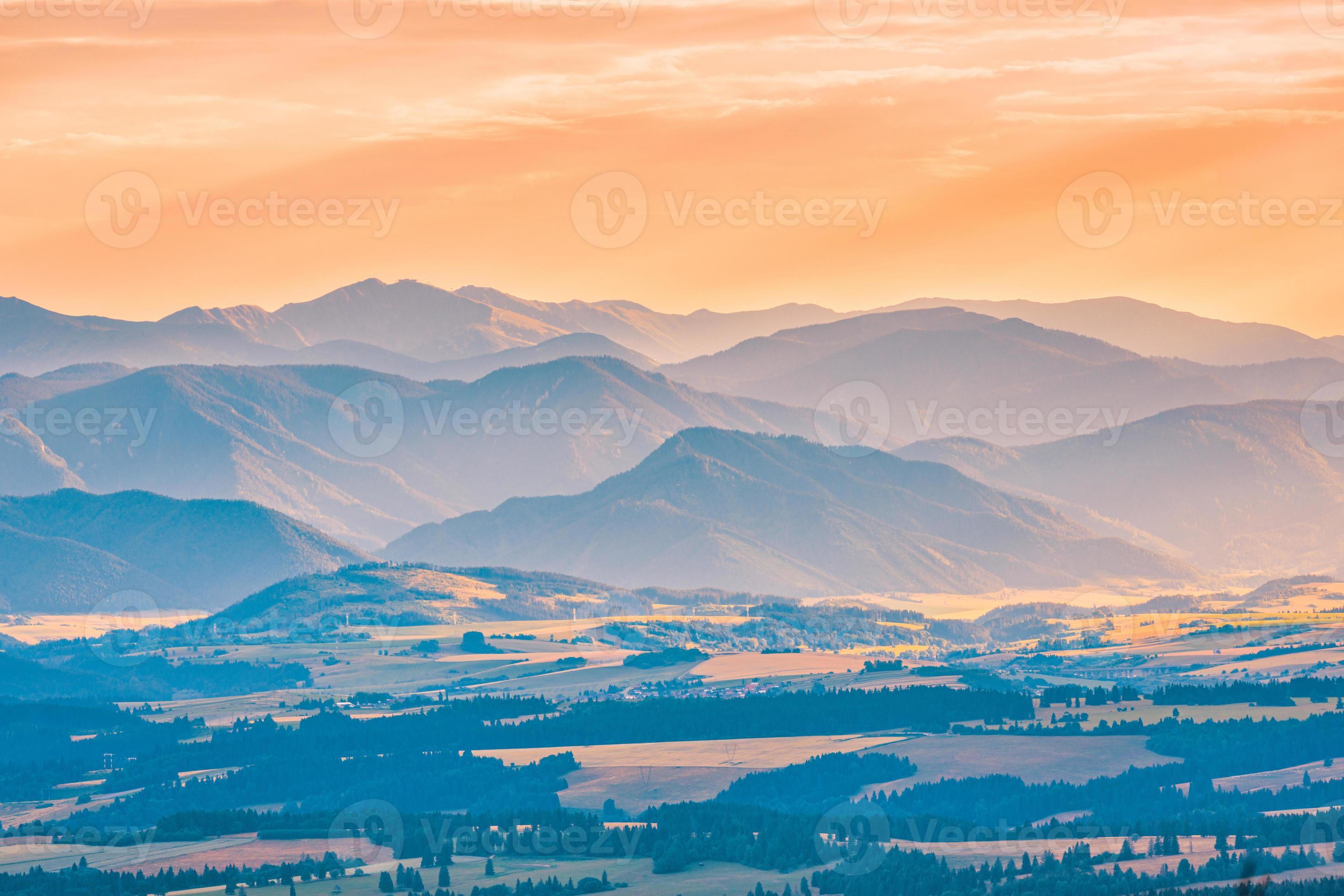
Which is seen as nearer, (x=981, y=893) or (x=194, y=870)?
(x=981, y=893)

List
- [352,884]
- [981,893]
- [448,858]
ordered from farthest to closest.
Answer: [448,858], [352,884], [981,893]

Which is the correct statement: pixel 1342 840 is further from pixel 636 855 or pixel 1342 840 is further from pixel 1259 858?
pixel 636 855

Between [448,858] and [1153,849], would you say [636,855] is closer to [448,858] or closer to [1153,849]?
[448,858]

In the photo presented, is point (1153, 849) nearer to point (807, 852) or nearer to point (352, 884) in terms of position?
point (807, 852)

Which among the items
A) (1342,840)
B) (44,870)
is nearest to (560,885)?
(44,870)

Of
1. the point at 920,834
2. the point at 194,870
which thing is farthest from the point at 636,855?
the point at 194,870

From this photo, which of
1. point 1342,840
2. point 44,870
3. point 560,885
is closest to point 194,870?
point 44,870

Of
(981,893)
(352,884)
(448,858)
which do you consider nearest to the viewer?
(981,893)
